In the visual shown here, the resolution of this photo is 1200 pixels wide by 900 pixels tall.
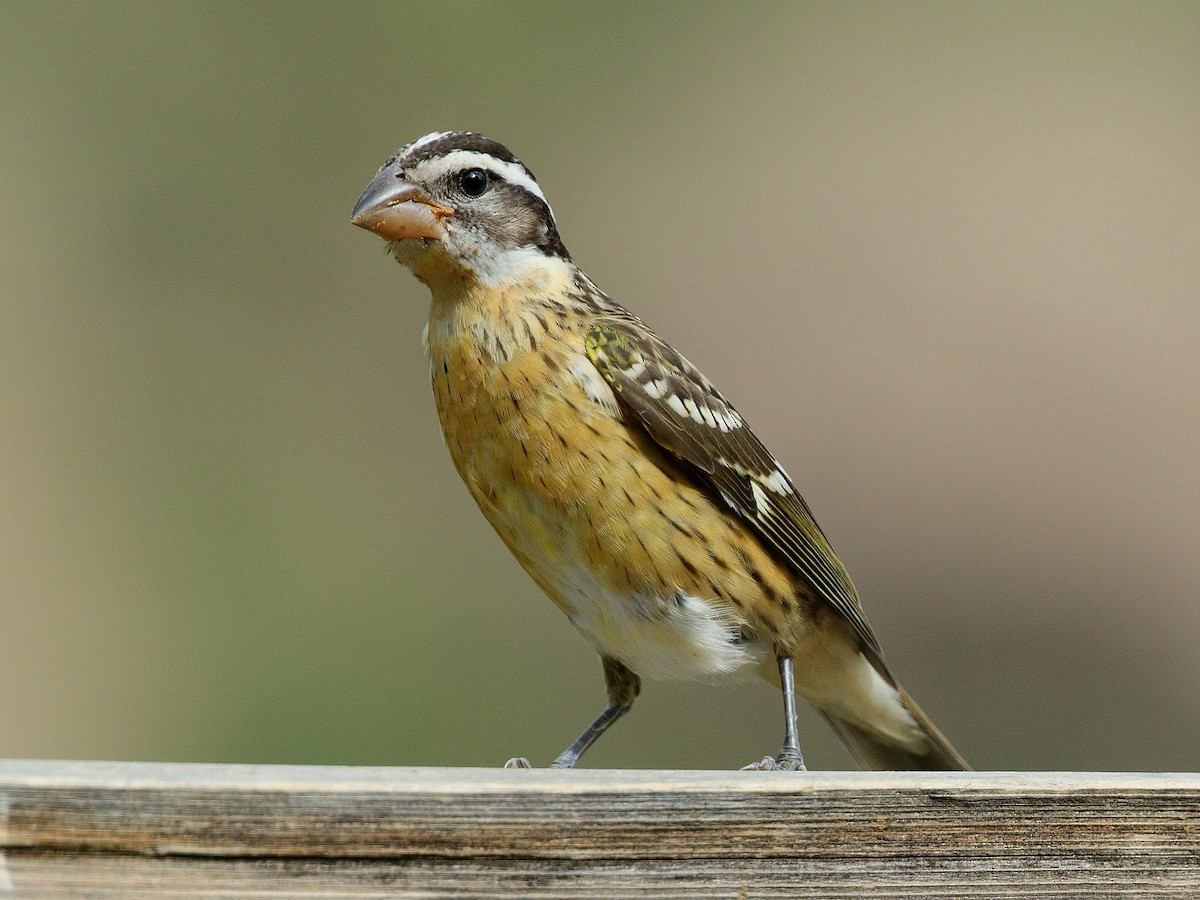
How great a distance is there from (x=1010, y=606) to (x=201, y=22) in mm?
4666

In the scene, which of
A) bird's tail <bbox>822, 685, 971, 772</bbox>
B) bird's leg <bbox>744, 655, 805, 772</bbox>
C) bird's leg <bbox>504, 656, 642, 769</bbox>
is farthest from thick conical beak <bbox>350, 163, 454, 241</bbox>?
bird's tail <bbox>822, 685, 971, 772</bbox>

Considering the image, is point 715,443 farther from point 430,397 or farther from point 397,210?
point 430,397

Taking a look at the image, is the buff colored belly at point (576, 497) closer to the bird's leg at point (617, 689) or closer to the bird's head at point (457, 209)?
the bird's head at point (457, 209)

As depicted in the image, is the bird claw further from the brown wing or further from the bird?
the brown wing

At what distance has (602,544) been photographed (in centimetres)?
346

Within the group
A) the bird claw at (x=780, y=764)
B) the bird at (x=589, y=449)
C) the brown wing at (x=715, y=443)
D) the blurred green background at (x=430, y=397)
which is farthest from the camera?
the blurred green background at (x=430, y=397)

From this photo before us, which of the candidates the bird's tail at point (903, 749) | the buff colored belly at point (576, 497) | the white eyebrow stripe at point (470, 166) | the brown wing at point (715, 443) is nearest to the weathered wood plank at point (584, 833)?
the buff colored belly at point (576, 497)

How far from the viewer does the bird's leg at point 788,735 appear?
3461 mm

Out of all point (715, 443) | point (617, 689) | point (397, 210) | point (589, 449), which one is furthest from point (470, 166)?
point (617, 689)

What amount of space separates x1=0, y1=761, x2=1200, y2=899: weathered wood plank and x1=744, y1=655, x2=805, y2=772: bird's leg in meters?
0.87

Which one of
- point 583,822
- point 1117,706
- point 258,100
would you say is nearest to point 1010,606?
point 1117,706

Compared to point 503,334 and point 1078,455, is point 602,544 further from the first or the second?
point 1078,455

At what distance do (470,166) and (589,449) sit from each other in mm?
730

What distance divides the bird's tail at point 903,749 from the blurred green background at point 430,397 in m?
1.71
